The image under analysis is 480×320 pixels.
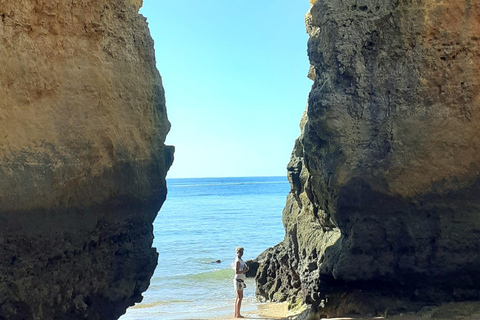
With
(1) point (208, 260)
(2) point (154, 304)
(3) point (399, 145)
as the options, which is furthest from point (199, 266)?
(3) point (399, 145)

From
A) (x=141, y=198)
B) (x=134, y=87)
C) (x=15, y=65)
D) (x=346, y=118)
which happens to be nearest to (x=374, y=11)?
(x=346, y=118)

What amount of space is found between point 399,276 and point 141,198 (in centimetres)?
357

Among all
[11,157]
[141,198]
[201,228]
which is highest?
[11,157]

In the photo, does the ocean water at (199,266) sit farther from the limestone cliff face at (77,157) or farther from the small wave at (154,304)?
the limestone cliff face at (77,157)

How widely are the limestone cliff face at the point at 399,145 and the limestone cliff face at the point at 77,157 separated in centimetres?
249

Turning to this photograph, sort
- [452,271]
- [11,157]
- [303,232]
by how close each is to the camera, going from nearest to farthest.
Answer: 1. [11,157]
2. [452,271]
3. [303,232]

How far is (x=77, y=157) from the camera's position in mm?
5766

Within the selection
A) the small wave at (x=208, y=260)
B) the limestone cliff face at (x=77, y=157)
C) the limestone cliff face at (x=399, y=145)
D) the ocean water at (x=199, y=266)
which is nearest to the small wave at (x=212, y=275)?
the ocean water at (x=199, y=266)

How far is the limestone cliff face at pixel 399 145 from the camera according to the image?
623 centimetres

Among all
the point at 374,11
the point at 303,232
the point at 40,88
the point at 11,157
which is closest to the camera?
the point at 11,157

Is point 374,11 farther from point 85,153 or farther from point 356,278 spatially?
point 85,153

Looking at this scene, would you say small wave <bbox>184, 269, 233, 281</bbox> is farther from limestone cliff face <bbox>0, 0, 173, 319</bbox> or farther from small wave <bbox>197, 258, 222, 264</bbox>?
limestone cliff face <bbox>0, 0, 173, 319</bbox>

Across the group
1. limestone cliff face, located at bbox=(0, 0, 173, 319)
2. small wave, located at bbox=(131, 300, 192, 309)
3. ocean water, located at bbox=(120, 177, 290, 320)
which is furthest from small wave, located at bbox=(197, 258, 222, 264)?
limestone cliff face, located at bbox=(0, 0, 173, 319)

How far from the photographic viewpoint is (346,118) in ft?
21.7
